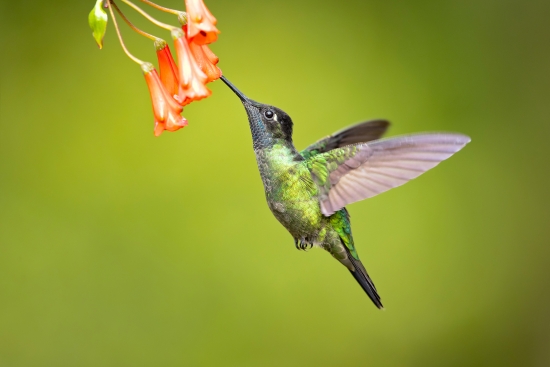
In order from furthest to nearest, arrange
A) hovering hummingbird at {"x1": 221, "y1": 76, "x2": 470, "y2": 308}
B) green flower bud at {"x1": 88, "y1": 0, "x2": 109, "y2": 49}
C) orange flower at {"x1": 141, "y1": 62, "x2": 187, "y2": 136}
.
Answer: hovering hummingbird at {"x1": 221, "y1": 76, "x2": 470, "y2": 308} → orange flower at {"x1": 141, "y1": 62, "x2": 187, "y2": 136} → green flower bud at {"x1": 88, "y1": 0, "x2": 109, "y2": 49}

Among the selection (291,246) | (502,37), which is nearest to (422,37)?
(502,37)

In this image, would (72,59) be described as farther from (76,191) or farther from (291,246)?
(291,246)

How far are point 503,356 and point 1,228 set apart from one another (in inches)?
125

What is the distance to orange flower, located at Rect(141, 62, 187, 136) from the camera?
1.37 m

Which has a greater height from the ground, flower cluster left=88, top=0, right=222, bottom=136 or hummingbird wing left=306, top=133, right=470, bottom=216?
flower cluster left=88, top=0, right=222, bottom=136

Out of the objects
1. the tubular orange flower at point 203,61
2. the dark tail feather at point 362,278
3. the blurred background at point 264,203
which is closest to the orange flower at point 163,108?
the tubular orange flower at point 203,61

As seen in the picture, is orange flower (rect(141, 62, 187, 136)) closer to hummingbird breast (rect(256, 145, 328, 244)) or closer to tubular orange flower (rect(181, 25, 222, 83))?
tubular orange flower (rect(181, 25, 222, 83))

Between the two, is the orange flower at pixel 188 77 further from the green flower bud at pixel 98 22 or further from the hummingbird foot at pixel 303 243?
the hummingbird foot at pixel 303 243

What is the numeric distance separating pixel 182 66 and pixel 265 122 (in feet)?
1.25

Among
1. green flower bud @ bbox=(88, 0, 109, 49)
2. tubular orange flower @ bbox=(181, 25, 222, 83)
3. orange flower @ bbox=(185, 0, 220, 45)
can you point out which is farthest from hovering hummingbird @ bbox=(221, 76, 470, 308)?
green flower bud @ bbox=(88, 0, 109, 49)

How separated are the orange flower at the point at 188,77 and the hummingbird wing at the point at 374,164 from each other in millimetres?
501

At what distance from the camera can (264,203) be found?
3.38m

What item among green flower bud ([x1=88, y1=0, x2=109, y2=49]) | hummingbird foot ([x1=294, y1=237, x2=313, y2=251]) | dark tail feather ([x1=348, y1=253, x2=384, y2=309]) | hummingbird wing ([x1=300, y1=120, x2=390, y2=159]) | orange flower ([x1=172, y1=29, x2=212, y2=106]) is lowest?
dark tail feather ([x1=348, y1=253, x2=384, y2=309])

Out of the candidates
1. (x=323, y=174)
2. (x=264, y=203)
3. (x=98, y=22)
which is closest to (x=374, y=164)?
(x=323, y=174)
